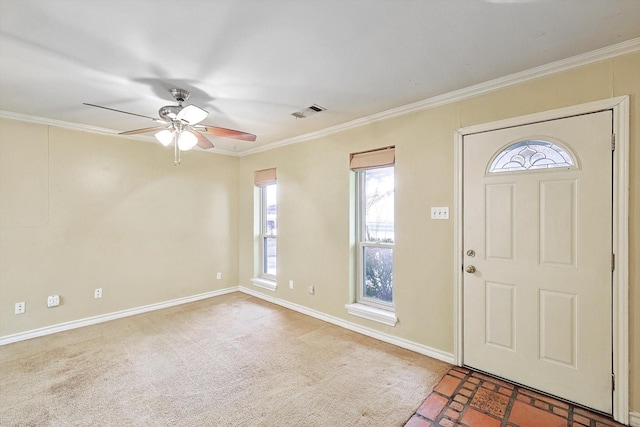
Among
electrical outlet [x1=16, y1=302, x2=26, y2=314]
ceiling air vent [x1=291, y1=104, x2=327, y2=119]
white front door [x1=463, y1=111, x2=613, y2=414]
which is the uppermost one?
ceiling air vent [x1=291, y1=104, x2=327, y2=119]

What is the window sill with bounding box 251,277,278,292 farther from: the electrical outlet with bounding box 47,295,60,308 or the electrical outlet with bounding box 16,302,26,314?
the electrical outlet with bounding box 16,302,26,314

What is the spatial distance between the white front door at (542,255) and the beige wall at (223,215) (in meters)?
0.15

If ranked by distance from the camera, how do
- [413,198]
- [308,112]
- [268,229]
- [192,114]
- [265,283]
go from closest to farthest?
[192,114] < [413,198] < [308,112] < [265,283] < [268,229]

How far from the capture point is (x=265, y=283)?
4.65 metres

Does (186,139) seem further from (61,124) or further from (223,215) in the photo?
(223,215)

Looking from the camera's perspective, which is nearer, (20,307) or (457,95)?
(457,95)

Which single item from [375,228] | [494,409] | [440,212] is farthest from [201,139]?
[494,409]

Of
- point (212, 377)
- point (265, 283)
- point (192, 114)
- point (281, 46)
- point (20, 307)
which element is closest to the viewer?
point (281, 46)

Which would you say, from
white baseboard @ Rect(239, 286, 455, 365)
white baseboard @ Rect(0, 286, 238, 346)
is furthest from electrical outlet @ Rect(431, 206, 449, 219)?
white baseboard @ Rect(0, 286, 238, 346)

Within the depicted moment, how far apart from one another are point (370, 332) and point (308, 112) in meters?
2.50

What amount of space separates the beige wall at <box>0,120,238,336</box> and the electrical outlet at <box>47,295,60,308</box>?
5 cm

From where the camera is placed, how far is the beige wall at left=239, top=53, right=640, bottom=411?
2008 millimetres

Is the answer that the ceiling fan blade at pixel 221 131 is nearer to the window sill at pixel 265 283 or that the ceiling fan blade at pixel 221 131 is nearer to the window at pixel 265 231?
the window at pixel 265 231

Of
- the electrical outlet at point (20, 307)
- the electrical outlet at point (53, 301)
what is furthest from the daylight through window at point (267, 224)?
the electrical outlet at point (20, 307)
